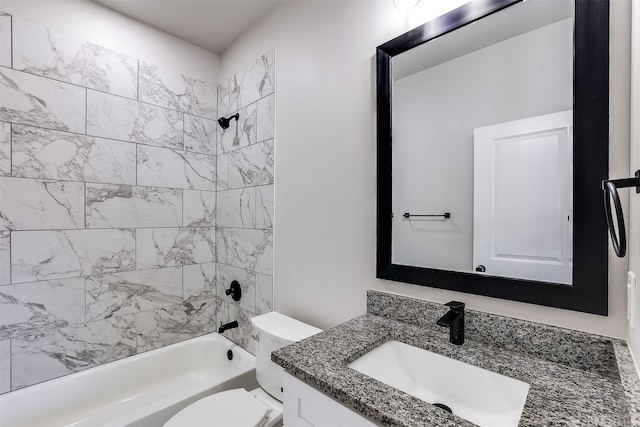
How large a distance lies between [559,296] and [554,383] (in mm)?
252

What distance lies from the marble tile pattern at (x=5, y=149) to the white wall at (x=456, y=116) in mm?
2048

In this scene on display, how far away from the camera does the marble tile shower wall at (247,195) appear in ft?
6.49

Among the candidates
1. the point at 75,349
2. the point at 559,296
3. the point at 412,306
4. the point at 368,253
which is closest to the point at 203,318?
the point at 75,349

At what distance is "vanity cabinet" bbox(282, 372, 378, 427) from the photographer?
0.76 meters

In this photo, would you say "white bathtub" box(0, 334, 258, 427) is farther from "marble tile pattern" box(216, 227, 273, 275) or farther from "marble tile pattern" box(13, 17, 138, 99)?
"marble tile pattern" box(13, 17, 138, 99)

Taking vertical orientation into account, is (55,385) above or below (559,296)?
below

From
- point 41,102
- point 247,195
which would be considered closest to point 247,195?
point 247,195

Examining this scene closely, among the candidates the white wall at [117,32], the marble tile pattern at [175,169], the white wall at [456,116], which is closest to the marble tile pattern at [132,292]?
the marble tile pattern at [175,169]

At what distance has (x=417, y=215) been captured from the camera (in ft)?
4.18

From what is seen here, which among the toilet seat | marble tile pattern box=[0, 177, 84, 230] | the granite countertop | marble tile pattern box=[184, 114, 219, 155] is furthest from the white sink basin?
marble tile pattern box=[184, 114, 219, 155]

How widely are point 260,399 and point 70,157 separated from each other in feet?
5.92

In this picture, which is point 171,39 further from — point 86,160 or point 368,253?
point 368,253

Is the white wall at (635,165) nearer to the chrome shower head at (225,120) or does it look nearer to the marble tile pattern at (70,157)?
the chrome shower head at (225,120)

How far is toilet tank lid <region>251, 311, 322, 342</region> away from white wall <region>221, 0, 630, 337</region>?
0.09 meters
